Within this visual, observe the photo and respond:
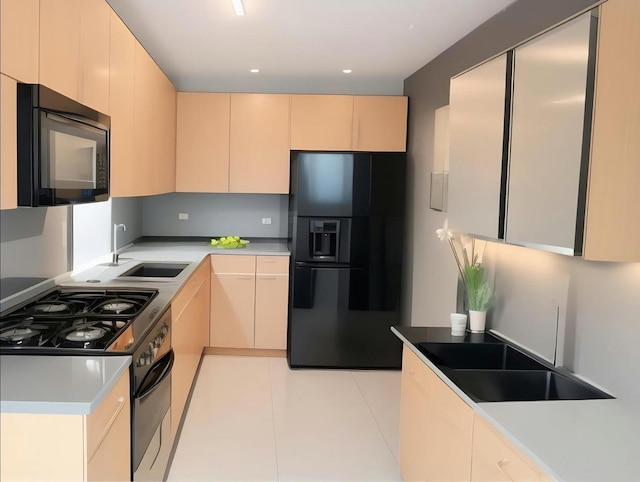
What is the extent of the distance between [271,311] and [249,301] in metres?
0.21

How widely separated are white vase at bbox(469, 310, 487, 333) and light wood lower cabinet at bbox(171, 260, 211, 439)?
62.2 inches

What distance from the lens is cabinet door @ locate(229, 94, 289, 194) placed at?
516 cm

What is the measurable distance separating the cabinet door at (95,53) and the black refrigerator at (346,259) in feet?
6.74

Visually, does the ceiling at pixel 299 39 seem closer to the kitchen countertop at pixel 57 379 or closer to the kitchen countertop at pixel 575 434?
the kitchen countertop at pixel 57 379

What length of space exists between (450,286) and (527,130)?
2.00 metres

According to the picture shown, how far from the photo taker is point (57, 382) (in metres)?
1.76

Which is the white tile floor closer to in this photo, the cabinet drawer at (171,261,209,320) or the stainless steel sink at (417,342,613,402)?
the cabinet drawer at (171,261,209,320)

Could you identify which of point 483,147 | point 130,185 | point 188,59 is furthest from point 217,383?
point 483,147

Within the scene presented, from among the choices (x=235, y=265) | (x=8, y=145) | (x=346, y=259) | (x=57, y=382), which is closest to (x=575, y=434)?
(x=57, y=382)

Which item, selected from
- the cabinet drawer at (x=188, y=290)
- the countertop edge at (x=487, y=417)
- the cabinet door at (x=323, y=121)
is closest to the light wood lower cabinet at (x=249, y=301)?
the cabinet drawer at (x=188, y=290)

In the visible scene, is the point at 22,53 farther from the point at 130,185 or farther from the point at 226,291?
the point at 226,291

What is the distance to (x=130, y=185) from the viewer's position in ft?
11.4

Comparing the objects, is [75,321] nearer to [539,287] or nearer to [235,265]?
[539,287]

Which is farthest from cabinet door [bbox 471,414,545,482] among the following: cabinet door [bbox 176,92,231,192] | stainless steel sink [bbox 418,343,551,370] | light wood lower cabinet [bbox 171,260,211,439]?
cabinet door [bbox 176,92,231,192]
